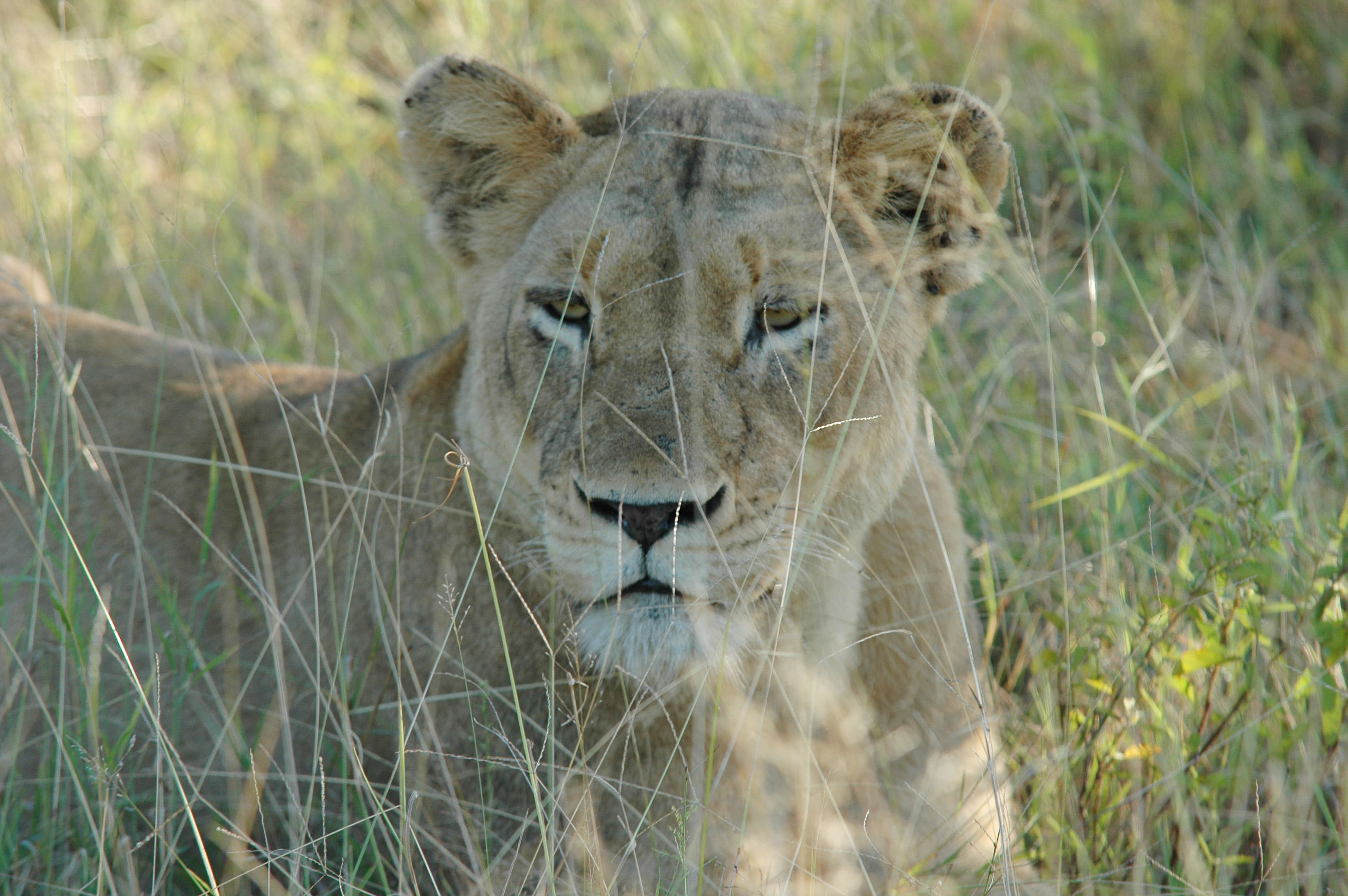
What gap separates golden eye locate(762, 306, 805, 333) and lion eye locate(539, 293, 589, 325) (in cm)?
40

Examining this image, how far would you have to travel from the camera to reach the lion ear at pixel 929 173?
279cm

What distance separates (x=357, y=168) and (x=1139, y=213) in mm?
3831

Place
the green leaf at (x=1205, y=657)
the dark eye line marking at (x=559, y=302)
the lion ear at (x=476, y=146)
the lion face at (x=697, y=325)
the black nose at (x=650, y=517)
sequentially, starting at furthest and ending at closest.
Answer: the lion ear at (x=476, y=146), the dark eye line marking at (x=559, y=302), the green leaf at (x=1205, y=657), the lion face at (x=697, y=325), the black nose at (x=650, y=517)

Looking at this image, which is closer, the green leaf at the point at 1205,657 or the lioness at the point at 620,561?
the lioness at the point at 620,561

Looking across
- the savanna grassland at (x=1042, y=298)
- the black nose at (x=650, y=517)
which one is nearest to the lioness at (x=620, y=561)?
the black nose at (x=650, y=517)

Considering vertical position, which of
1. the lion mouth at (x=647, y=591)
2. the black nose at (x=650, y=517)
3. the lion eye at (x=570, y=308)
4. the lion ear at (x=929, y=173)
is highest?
the lion ear at (x=929, y=173)

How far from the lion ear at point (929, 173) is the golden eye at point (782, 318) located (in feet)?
0.88

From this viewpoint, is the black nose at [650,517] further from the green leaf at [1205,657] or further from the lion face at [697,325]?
the green leaf at [1205,657]

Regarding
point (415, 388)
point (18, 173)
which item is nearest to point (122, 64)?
point (18, 173)

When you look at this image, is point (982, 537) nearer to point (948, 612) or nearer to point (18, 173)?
point (948, 612)

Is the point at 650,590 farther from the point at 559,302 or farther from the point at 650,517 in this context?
the point at 559,302

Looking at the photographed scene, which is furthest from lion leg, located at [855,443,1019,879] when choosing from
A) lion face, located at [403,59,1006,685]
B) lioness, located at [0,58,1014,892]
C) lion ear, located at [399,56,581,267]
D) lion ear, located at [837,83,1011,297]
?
lion ear, located at [399,56,581,267]

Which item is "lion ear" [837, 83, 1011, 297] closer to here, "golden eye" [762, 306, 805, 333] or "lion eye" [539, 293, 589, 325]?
"golden eye" [762, 306, 805, 333]

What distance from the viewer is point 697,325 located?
261 centimetres
